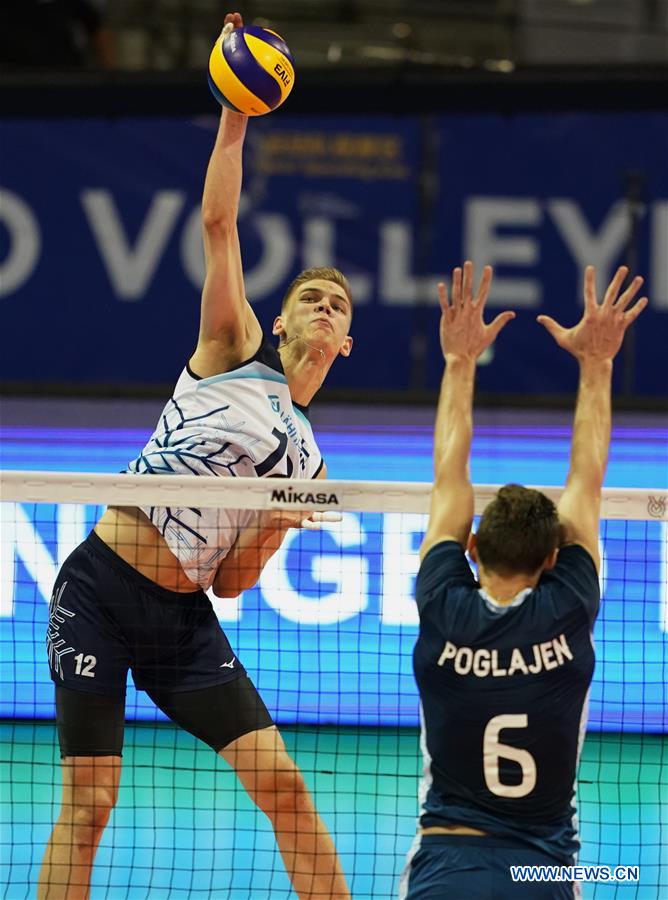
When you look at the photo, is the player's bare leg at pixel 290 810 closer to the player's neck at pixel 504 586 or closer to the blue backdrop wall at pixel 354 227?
the player's neck at pixel 504 586

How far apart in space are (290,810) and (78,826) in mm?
772

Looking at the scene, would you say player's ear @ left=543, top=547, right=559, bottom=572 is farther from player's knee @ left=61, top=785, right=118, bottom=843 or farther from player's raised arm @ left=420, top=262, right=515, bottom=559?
player's knee @ left=61, top=785, right=118, bottom=843

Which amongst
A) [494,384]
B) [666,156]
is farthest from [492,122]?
[494,384]

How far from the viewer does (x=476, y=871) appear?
3383 mm

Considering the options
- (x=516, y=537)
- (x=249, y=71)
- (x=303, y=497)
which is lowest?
(x=516, y=537)

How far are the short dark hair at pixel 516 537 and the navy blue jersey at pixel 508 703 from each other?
9 cm

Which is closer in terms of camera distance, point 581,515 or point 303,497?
point 581,515

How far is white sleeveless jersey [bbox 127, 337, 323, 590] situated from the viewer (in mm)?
4789

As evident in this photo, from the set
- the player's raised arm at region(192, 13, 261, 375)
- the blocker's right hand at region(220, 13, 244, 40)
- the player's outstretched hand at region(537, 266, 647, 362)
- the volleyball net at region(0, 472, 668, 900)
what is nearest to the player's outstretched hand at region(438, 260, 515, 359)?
the player's outstretched hand at region(537, 266, 647, 362)

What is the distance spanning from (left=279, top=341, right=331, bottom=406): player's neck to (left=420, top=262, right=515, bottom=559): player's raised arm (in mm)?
1177

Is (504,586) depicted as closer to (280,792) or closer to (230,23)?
(280,792)

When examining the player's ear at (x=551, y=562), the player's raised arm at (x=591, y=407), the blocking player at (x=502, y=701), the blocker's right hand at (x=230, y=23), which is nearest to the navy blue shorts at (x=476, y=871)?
the blocking player at (x=502, y=701)

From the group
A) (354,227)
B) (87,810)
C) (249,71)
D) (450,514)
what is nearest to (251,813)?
(87,810)

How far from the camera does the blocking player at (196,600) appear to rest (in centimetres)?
471
